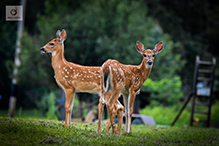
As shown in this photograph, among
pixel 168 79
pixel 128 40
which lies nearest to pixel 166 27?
pixel 168 79

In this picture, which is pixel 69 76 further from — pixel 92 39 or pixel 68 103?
pixel 92 39

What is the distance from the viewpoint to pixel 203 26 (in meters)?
25.9

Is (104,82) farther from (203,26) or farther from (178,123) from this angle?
(203,26)

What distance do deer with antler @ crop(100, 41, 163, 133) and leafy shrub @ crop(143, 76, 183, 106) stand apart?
10446 millimetres

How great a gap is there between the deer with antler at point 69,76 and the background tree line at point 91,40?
694 cm

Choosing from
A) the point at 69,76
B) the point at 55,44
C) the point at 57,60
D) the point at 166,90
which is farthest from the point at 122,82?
the point at 166,90

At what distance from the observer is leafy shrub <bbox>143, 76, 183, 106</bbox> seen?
1816 cm

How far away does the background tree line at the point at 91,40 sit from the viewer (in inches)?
621

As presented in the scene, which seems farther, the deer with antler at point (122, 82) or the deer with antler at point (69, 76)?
the deer with antler at point (69, 76)

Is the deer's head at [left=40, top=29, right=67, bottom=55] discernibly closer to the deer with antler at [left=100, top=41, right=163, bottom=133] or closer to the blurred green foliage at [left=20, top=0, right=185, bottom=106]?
the deer with antler at [left=100, top=41, right=163, bottom=133]

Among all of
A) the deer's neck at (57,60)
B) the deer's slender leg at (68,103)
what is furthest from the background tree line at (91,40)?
the deer's slender leg at (68,103)

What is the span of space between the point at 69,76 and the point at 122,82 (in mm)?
1401

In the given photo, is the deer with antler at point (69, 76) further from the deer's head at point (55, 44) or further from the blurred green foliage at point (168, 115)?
the blurred green foliage at point (168, 115)

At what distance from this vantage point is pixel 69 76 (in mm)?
7703
